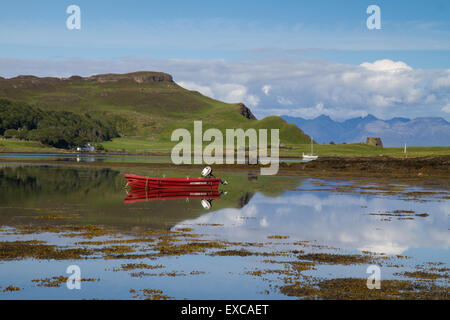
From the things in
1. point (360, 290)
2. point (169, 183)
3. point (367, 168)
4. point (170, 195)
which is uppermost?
point (169, 183)

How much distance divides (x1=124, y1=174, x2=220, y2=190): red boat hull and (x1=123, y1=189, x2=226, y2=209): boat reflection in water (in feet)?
1.42

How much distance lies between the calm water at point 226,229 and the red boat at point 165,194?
3.79ft

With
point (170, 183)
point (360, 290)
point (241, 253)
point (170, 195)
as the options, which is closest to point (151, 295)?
point (360, 290)

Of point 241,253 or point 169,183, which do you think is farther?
point 169,183

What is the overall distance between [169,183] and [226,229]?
24853mm

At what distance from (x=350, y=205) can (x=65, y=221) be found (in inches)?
937

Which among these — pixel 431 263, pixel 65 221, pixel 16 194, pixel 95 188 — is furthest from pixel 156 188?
pixel 431 263

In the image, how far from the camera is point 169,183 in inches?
2227

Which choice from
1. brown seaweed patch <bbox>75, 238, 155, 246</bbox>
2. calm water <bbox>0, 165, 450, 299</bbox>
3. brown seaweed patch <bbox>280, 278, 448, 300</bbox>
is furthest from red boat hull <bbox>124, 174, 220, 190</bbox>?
brown seaweed patch <bbox>280, 278, 448, 300</bbox>

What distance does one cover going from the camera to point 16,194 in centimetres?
5056

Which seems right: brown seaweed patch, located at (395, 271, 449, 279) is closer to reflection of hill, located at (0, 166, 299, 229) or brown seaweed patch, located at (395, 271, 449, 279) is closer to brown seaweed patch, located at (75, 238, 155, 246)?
brown seaweed patch, located at (75, 238, 155, 246)

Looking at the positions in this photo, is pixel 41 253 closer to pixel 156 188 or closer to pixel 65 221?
pixel 65 221

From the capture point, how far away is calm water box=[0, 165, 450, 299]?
1922 centimetres

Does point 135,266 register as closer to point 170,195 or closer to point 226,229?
point 226,229
